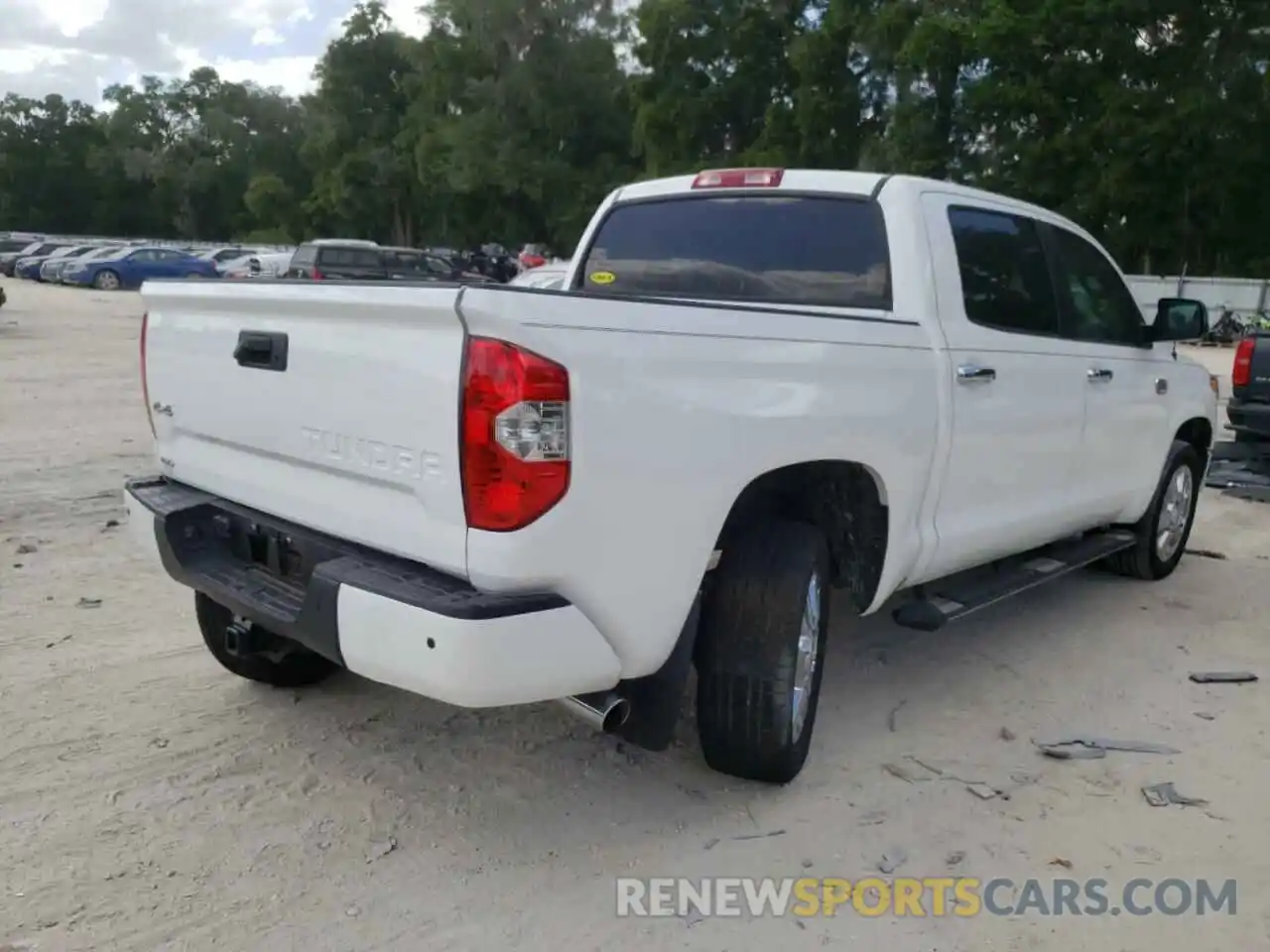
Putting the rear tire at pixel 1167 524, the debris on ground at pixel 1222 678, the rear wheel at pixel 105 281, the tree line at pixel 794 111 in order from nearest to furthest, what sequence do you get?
the debris on ground at pixel 1222 678 < the rear tire at pixel 1167 524 < the tree line at pixel 794 111 < the rear wheel at pixel 105 281

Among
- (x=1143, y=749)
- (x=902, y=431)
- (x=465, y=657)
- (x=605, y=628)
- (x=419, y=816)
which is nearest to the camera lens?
(x=465, y=657)

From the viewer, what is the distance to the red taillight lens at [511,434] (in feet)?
8.92

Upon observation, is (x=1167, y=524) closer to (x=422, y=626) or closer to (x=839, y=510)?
→ (x=839, y=510)

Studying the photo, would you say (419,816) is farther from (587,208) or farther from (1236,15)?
(587,208)

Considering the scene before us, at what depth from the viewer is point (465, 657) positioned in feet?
8.93

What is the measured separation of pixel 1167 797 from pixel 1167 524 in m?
2.97

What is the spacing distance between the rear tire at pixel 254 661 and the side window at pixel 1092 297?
11.3 ft

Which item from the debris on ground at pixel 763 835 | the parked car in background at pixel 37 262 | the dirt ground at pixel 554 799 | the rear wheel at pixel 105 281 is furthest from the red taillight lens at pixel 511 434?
the parked car in background at pixel 37 262

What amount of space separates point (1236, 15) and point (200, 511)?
38.2 metres

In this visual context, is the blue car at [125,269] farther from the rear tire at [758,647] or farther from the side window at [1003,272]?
the rear tire at [758,647]

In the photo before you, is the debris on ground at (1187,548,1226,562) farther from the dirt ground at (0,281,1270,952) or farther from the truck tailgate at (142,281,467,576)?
the truck tailgate at (142,281,467,576)

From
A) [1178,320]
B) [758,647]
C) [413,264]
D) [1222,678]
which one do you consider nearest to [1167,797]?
[1222,678]

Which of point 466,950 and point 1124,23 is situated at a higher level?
point 1124,23

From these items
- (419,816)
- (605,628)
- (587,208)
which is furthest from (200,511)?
(587,208)
